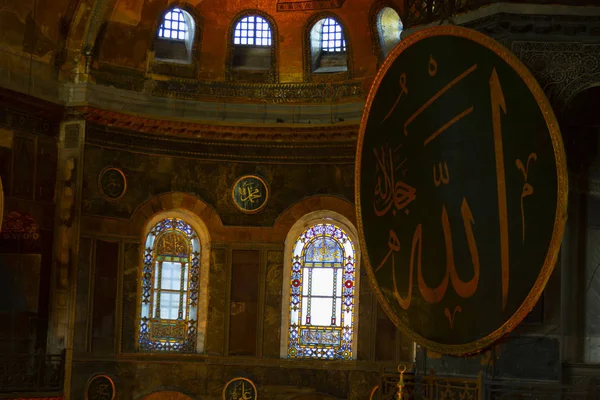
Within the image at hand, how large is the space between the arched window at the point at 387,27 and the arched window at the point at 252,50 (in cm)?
180

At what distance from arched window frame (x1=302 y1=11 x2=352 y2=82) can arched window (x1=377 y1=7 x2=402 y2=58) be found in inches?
22.8

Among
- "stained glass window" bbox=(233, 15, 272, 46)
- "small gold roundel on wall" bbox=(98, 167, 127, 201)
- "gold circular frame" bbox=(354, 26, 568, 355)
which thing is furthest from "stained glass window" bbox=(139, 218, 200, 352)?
"gold circular frame" bbox=(354, 26, 568, 355)

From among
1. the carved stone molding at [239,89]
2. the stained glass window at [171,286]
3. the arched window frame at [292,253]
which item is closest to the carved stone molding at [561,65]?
the carved stone molding at [239,89]

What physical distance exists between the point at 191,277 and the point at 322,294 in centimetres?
210

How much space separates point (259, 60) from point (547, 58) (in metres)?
7.57

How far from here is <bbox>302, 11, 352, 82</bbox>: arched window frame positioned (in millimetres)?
19234

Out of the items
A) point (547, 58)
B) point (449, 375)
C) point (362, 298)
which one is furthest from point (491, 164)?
point (362, 298)

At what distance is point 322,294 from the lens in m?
19.3

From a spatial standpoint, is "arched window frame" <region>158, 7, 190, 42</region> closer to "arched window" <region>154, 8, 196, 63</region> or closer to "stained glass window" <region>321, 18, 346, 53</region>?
"arched window" <region>154, 8, 196, 63</region>

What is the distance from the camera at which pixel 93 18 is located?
59.5ft

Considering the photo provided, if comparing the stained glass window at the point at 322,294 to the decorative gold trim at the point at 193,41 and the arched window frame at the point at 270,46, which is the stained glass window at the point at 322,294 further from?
the decorative gold trim at the point at 193,41

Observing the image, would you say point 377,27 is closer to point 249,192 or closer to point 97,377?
point 249,192

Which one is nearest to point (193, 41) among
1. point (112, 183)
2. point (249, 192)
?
point (249, 192)

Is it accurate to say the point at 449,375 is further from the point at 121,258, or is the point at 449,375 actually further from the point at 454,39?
the point at 121,258
